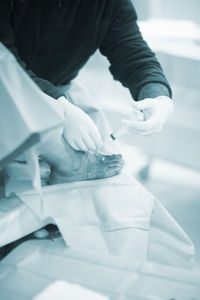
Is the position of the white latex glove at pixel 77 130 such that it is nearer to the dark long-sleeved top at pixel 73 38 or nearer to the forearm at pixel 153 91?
the dark long-sleeved top at pixel 73 38

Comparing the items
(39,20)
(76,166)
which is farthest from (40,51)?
(76,166)

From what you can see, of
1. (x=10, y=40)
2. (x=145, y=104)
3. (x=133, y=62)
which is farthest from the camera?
(x=133, y=62)

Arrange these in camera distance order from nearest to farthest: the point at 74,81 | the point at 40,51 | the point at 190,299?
the point at 190,299
the point at 40,51
the point at 74,81

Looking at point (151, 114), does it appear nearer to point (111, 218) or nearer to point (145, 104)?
point (145, 104)

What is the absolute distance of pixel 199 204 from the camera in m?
1.73

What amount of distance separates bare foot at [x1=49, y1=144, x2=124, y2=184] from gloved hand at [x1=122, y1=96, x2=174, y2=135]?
0.37 feet

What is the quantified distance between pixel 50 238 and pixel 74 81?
64cm

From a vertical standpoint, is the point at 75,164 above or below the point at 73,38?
below

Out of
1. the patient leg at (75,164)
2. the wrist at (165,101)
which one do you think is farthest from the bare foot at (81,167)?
the wrist at (165,101)

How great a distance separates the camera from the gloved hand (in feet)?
3.16

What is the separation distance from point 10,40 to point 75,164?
0.33m

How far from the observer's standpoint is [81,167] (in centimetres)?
90

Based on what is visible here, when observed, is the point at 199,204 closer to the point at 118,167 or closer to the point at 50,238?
the point at 118,167

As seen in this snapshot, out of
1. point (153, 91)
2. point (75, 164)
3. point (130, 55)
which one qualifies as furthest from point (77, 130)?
point (130, 55)
